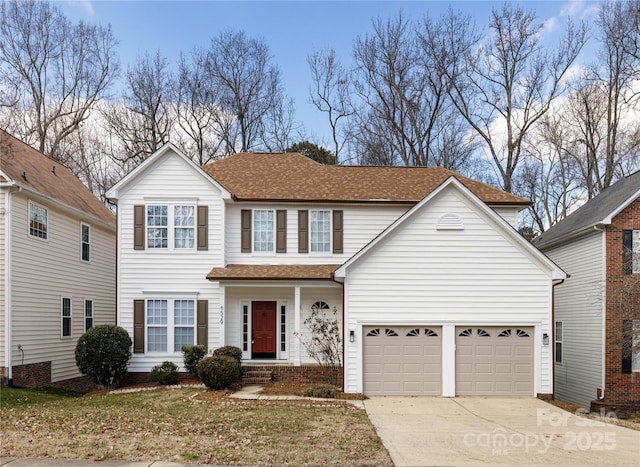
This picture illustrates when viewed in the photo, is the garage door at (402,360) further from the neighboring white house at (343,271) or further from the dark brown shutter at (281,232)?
the dark brown shutter at (281,232)

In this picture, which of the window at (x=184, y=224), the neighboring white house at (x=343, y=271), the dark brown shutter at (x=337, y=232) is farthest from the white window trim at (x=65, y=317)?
the dark brown shutter at (x=337, y=232)

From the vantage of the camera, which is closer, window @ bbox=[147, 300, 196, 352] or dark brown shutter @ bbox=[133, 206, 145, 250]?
window @ bbox=[147, 300, 196, 352]

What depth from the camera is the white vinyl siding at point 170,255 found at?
1788cm

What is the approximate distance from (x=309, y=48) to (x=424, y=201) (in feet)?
73.1

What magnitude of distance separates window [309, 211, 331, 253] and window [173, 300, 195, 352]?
15.1 feet

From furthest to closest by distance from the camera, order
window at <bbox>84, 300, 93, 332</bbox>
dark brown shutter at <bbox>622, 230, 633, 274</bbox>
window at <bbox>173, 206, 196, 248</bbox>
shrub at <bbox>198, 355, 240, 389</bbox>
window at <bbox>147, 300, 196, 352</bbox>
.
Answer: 1. window at <bbox>84, 300, 93, 332</bbox>
2. window at <bbox>173, 206, 196, 248</bbox>
3. dark brown shutter at <bbox>622, 230, 633, 274</bbox>
4. window at <bbox>147, 300, 196, 352</bbox>
5. shrub at <bbox>198, 355, 240, 389</bbox>

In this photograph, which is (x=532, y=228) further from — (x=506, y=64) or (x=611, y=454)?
(x=611, y=454)

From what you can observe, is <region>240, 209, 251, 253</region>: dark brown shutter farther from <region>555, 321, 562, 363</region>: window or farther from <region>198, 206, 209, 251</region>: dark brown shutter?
<region>555, 321, 562, 363</region>: window

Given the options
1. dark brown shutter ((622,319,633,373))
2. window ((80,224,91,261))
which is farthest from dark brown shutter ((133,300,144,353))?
dark brown shutter ((622,319,633,373))

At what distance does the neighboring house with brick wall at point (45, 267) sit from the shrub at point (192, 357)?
4.53 metres

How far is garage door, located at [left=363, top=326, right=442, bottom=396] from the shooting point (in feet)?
50.8

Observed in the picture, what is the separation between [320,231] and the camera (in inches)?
755

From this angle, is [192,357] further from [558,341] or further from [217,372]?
[558,341]

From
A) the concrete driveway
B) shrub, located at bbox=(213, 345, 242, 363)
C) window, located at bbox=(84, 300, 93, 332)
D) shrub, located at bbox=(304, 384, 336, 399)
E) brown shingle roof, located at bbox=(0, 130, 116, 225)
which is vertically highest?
brown shingle roof, located at bbox=(0, 130, 116, 225)
